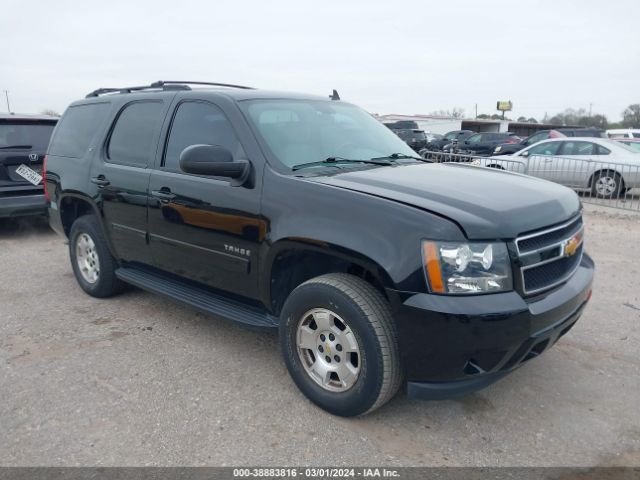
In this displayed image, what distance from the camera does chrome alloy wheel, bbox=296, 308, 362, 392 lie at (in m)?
2.89

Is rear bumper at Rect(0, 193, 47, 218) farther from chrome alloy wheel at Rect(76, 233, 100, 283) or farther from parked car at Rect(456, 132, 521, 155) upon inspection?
parked car at Rect(456, 132, 521, 155)

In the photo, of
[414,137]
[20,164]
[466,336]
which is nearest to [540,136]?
[414,137]

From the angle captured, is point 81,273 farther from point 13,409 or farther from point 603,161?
point 603,161

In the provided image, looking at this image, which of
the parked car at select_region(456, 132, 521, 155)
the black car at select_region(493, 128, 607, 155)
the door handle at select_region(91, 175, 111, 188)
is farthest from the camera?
the parked car at select_region(456, 132, 521, 155)

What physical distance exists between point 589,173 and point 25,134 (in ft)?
35.3

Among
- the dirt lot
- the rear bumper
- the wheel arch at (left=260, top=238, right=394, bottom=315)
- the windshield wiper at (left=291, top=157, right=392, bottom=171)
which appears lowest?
the dirt lot

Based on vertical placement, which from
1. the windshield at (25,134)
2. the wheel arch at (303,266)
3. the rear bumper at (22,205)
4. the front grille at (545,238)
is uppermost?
the windshield at (25,134)

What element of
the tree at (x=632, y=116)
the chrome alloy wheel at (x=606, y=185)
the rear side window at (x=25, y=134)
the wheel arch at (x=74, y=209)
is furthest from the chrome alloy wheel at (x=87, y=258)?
the tree at (x=632, y=116)

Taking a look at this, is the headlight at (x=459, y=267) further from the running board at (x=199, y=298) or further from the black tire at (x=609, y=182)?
the black tire at (x=609, y=182)

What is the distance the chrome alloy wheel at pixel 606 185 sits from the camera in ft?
36.6

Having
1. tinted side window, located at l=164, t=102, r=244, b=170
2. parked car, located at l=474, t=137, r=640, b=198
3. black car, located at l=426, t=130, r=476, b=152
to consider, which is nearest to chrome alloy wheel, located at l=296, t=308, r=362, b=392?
tinted side window, located at l=164, t=102, r=244, b=170

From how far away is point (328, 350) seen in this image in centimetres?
300

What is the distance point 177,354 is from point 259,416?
1.06 meters

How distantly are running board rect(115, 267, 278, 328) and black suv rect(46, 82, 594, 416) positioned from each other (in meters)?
0.01
